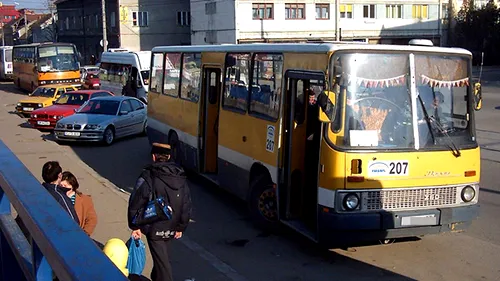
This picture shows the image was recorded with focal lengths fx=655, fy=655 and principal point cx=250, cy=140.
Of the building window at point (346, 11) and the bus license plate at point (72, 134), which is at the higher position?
the building window at point (346, 11)

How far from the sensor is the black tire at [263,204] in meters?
9.70

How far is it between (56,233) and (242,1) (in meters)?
62.2

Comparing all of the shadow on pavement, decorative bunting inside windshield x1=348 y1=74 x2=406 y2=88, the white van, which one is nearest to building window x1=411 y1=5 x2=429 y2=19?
the white van

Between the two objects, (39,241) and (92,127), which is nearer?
(39,241)

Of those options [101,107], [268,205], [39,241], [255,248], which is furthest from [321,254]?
[101,107]

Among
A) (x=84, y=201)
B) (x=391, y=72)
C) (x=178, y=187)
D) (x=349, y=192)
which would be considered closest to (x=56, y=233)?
(x=178, y=187)

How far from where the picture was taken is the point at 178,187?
20.6 ft

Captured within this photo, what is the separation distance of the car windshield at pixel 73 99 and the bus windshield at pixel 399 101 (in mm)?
18619

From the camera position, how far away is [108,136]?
2045 cm

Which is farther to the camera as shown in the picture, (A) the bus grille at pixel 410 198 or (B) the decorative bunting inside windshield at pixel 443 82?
(B) the decorative bunting inside windshield at pixel 443 82

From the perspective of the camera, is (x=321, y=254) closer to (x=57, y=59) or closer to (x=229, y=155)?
(x=229, y=155)

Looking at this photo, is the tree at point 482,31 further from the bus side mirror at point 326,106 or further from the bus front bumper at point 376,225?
the bus side mirror at point 326,106

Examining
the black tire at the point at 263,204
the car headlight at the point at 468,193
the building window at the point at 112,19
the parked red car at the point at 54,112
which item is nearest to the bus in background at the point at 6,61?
the building window at the point at 112,19

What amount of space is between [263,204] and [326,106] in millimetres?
2598
